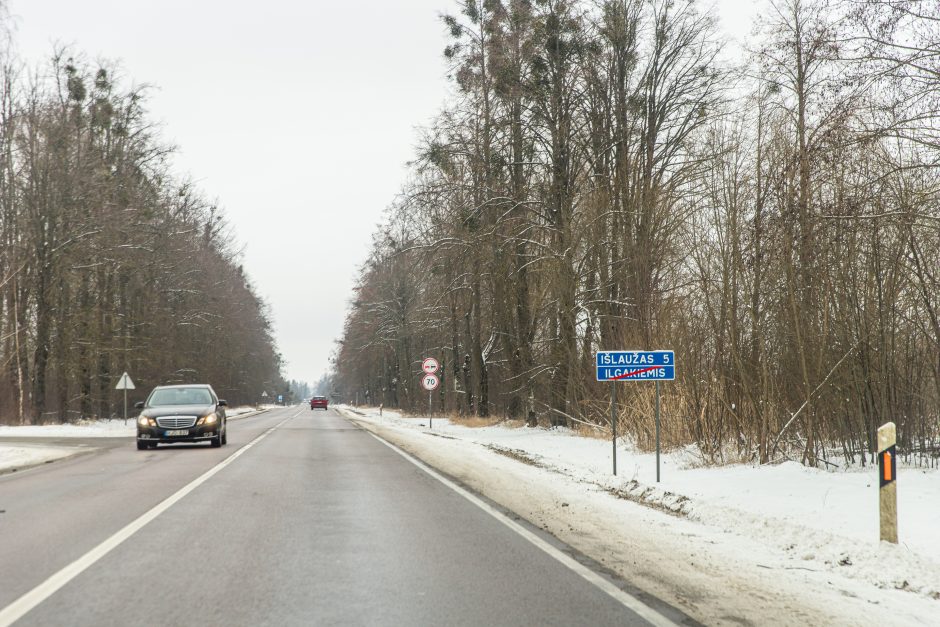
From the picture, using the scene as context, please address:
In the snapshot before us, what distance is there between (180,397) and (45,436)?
10.7m

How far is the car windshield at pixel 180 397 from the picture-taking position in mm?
22969

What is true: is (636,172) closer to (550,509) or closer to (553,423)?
(553,423)

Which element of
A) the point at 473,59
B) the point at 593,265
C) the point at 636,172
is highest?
the point at 473,59

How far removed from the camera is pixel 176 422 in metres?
21.8

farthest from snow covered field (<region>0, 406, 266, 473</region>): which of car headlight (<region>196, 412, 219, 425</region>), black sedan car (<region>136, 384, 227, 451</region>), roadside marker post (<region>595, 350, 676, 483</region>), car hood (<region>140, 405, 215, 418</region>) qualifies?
roadside marker post (<region>595, 350, 676, 483</region>)

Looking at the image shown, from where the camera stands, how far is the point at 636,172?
2189 centimetres

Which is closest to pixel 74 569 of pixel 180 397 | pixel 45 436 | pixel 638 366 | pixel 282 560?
pixel 282 560

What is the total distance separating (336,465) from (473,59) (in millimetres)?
19957

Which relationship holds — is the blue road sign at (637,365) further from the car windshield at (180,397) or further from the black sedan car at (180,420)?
the car windshield at (180,397)

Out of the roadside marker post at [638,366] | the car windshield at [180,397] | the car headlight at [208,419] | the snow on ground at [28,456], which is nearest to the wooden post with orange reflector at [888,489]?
the roadside marker post at [638,366]

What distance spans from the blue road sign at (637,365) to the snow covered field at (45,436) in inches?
451

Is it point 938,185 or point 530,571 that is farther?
point 938,185

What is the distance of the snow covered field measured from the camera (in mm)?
18750

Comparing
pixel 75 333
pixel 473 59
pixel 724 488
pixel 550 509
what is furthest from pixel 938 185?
pixel 75 333
